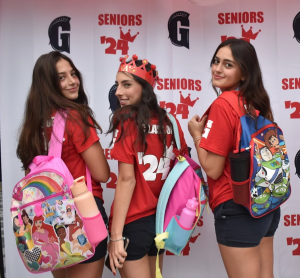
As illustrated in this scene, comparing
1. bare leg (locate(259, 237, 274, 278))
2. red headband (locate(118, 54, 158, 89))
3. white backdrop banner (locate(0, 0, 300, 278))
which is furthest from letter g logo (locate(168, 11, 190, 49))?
bare leg (locate(259, 237, 274, 278))

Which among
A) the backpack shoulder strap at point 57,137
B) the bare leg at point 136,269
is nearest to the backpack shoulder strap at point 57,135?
the backpack shoulder strap at point 57,137

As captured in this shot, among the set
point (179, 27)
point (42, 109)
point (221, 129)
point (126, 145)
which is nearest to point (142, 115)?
point (126, 145)

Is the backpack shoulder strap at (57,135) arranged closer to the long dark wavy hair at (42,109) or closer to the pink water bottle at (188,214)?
the long dark wavy hair at (42,109)

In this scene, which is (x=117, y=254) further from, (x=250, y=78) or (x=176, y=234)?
(x=250, y=78)

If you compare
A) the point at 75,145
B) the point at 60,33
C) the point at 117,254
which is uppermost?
the point at 60,33

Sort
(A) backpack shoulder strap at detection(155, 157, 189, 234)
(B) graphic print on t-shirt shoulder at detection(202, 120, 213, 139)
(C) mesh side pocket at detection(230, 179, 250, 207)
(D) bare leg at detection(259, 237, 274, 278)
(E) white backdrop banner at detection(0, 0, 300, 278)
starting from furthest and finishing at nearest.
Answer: (E) white backdrop banner at detection(0, 0, 300, 278), (D) bare leg at detection(259, 237, 274, 278), (A) backpack shoulder strap at detection(155, 157, 189, 234), (B) graphic print on t-shirt shoulder at detection(202, 120, 213, 139), (C) mesh side pocket at detection(230, 179, 250, 207)

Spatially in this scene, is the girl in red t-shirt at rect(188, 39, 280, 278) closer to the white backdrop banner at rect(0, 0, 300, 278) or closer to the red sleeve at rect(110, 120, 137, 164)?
the red sleeve at rect(110, 120, 137, 164)

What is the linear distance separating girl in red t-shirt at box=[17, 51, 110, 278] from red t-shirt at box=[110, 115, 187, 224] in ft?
0.42

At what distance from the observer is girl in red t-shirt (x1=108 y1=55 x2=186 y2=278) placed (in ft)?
6.07

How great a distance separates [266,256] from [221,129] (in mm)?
765

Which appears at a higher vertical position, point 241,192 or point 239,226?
point 241,192

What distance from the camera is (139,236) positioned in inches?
74.6

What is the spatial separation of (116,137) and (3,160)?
1205 mm

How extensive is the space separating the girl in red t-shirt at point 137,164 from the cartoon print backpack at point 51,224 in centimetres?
15
